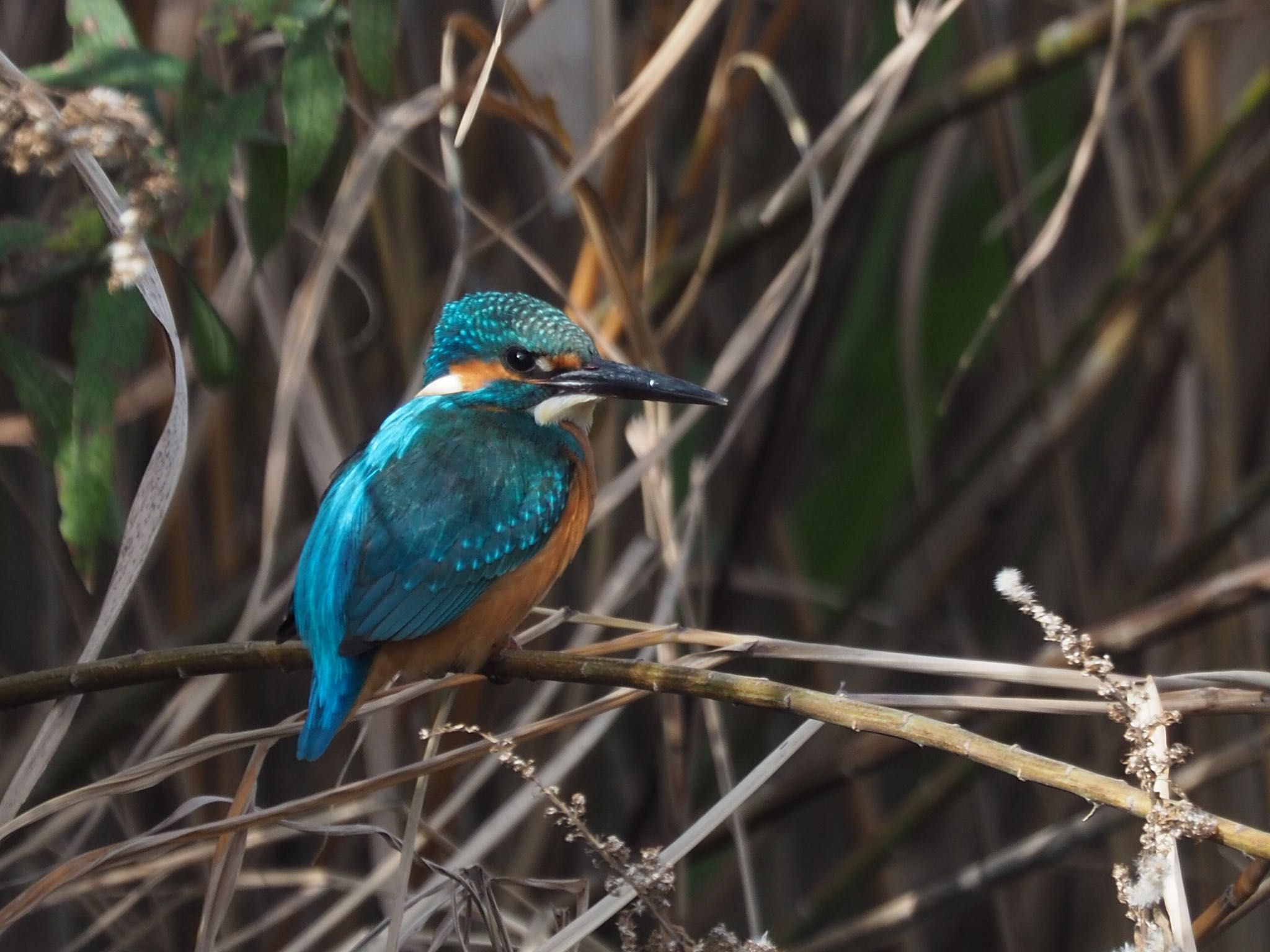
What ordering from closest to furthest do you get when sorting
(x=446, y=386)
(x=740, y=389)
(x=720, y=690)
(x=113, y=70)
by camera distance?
(x=720, y=690) → (x=113, y=70) → (x=446, y=386) → (x=740, y=389)

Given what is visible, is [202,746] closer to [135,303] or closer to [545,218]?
[135,303]

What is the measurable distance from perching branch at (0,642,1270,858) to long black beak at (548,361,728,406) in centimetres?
46

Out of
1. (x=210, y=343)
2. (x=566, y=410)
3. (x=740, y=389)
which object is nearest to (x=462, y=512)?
(x=566, y=410)

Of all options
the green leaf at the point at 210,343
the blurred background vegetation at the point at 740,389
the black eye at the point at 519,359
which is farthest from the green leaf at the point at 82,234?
the black eye at the point at 519,359

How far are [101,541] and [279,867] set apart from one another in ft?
2.62

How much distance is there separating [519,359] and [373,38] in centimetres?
69

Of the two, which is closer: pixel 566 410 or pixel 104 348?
pixel 104 348

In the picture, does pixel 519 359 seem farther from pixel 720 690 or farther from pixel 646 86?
pixel 720 690

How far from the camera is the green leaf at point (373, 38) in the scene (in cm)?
155

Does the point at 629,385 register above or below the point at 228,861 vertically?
above

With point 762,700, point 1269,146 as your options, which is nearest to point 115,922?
point 762,700

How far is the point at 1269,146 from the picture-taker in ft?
8.66

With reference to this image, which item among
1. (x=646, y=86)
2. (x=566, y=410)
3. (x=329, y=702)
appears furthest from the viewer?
(x=566, y=410)

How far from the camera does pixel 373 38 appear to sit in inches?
61.4
